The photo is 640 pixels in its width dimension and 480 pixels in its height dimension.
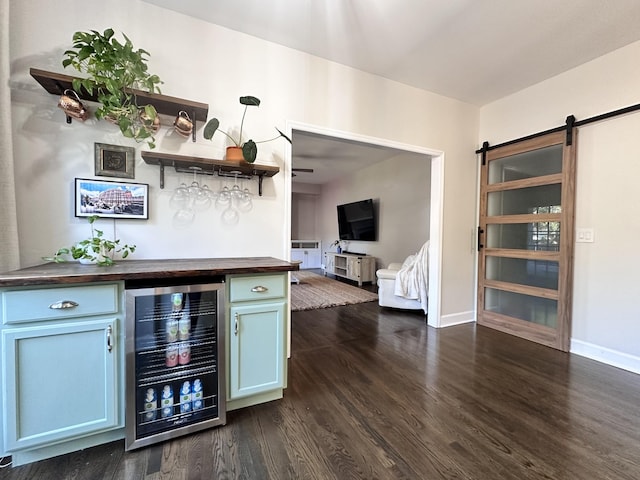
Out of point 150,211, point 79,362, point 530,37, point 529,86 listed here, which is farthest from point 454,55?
point 79,362

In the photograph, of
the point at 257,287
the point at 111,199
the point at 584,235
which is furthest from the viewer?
the point at 584,235

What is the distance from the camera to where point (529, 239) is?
304 cm

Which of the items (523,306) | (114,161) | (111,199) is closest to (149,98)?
(114,161)

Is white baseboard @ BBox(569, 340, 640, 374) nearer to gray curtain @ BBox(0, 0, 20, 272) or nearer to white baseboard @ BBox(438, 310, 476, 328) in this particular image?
white baseboard @ BBox(438, 310, 476, 328)

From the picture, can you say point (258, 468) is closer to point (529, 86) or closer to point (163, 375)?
point (163, 375)

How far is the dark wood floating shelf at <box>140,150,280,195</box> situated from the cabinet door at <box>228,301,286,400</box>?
1.02 metres

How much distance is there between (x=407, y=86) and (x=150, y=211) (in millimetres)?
2853

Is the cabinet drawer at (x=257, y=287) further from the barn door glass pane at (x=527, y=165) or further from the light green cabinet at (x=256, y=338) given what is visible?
the barn door glass pane at (x=527, y=165)

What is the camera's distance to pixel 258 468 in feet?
4.33

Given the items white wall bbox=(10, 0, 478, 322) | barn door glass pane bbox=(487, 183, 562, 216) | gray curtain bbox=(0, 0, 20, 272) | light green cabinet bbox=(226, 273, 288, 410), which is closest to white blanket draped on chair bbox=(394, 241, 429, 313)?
barn door glass pane bbox=(487, 183, 562, 216)

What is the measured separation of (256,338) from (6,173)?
5.38 feet

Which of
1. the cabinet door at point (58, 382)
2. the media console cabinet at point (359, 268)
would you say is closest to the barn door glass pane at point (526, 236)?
the media console cabinet at point (359, 268)

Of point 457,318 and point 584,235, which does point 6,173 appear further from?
point 584,235

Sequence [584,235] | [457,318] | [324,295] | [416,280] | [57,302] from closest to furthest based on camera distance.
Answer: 1. [57,302]
2. [584,235]
3. [457,318]
4. [416,280]
5. [324,295]
